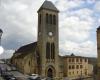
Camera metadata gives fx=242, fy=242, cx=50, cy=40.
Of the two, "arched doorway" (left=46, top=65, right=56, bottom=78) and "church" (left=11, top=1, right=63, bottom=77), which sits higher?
"church" (left=11, top=1, right=63, bottom=77)

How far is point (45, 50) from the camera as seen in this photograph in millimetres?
64688

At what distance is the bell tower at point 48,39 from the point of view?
64.6m

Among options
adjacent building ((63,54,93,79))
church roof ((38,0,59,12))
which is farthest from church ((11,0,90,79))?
adjacent building ((63,54,93,79))

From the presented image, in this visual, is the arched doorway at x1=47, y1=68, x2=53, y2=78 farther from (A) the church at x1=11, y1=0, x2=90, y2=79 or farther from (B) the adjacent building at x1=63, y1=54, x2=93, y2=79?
(B) the adjacent building at x1=63, y1=54, x2=93, y2=79

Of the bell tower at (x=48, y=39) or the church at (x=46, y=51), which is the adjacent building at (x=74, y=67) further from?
the bell tower at (x=48, y=39)

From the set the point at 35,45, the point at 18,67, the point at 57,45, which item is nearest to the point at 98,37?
the point at 57,45

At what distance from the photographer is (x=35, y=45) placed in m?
68.8

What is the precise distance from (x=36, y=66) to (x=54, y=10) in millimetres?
16400

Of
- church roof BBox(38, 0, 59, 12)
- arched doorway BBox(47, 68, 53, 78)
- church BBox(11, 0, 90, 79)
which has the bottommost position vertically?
arched doorway BBox(47, 68, 53, 78)

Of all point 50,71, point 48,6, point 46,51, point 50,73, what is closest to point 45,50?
point 46,51

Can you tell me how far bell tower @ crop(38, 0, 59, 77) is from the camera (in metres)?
64.6

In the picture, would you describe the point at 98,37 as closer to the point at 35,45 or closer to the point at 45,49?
the point at 45,49

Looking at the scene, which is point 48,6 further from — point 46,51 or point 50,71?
point 50,71

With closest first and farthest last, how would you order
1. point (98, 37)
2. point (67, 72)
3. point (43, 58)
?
point (98, 37)
point (43, 58)
point (67, 72)
